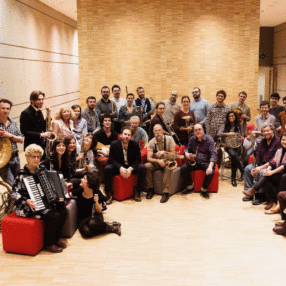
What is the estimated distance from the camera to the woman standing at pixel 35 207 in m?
3.62

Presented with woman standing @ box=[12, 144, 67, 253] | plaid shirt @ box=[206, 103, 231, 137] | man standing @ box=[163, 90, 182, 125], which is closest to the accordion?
woman standing @ box=[12, 144, 67, 253]

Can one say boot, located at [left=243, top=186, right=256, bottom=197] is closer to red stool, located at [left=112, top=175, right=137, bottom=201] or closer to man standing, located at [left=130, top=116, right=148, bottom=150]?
red stool, located at [left=112, top=175, right=137, bottom=201]

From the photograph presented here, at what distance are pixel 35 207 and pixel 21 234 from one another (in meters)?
0.35

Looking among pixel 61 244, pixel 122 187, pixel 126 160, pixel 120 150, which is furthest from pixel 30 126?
pixel 61 244

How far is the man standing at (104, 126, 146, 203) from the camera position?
5.19 metres

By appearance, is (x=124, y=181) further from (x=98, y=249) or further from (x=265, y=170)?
(x=265, y=170)

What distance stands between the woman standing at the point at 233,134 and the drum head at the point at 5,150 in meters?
3.46

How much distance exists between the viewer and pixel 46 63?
410 inches

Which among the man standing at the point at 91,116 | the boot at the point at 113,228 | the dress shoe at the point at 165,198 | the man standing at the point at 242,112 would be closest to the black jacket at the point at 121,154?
the dress shoe at the point at 165,198

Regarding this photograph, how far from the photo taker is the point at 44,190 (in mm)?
3631

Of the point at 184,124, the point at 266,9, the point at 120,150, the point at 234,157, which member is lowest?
the point at 234,157

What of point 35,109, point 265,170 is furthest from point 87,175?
point 265,170

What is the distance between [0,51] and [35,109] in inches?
127

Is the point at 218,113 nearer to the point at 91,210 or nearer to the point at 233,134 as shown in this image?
the point at 233,134
